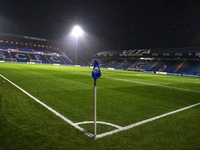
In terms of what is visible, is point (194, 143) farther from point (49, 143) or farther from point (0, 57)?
point (0, 57)

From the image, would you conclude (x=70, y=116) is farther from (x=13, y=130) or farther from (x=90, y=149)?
(x=90, y=149)

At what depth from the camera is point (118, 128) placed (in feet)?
18.4

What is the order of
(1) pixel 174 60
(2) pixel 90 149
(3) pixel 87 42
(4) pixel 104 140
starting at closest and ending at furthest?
1. (2) pixel 90 149
2. (4) pixel 104 140
3. (1) pixel 174 60
4. (3) pixel 87 42

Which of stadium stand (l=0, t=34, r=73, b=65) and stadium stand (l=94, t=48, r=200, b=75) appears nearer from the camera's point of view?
stadium stand (l=94, t=48, r=200, b=75)

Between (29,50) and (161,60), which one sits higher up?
(29,50)

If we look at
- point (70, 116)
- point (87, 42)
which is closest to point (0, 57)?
point (87, 42)

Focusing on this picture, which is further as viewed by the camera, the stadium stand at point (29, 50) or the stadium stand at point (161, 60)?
the stadium stand at point (29, 50)

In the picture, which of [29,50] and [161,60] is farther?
[29,50]

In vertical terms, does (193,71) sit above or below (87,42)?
below

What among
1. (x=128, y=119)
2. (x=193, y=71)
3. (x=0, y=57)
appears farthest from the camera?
(x=0, y=57)

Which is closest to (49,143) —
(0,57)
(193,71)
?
(193,71)

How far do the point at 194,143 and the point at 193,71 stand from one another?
47.0m

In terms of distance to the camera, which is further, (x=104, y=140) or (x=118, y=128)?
(x=118, y=128)

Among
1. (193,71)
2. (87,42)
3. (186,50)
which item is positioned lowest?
(193,71)
